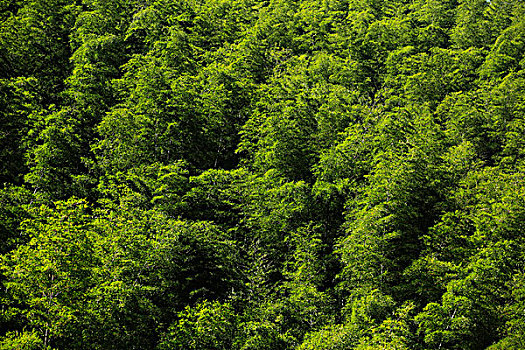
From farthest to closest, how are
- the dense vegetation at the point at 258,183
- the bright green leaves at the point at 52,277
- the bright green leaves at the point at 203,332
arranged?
1. the bright green leaves at the point at 203,332
2. the dense vegetation at the point at 258,183
3. the bright green leaves at the point at 52,277

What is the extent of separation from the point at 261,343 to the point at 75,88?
3423cm

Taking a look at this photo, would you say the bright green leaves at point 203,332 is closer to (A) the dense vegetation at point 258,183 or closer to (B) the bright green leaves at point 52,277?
(A) the dense vegetation at point 258,183

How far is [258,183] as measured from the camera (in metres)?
36.5

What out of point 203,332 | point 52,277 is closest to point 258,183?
point 203,332

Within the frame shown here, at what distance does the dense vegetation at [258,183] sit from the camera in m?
23.2

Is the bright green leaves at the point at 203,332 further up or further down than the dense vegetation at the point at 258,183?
further down

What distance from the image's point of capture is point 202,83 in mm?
46281

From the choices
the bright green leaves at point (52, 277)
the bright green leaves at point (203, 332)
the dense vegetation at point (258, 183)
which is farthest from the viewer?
the bright green leaves at point (203, 332)

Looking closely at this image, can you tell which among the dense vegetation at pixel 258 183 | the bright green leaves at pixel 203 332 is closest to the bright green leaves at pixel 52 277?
the dense vegetation at pixel 258 183

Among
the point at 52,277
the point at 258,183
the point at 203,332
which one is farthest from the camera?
the point at 258,183

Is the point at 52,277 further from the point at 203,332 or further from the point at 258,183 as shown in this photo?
the point at 258,183

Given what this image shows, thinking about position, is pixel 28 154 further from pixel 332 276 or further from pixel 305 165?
pixel 332 276

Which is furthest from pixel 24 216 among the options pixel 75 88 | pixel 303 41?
pixel 303 41

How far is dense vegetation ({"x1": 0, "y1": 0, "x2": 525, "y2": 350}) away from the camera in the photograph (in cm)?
2320
